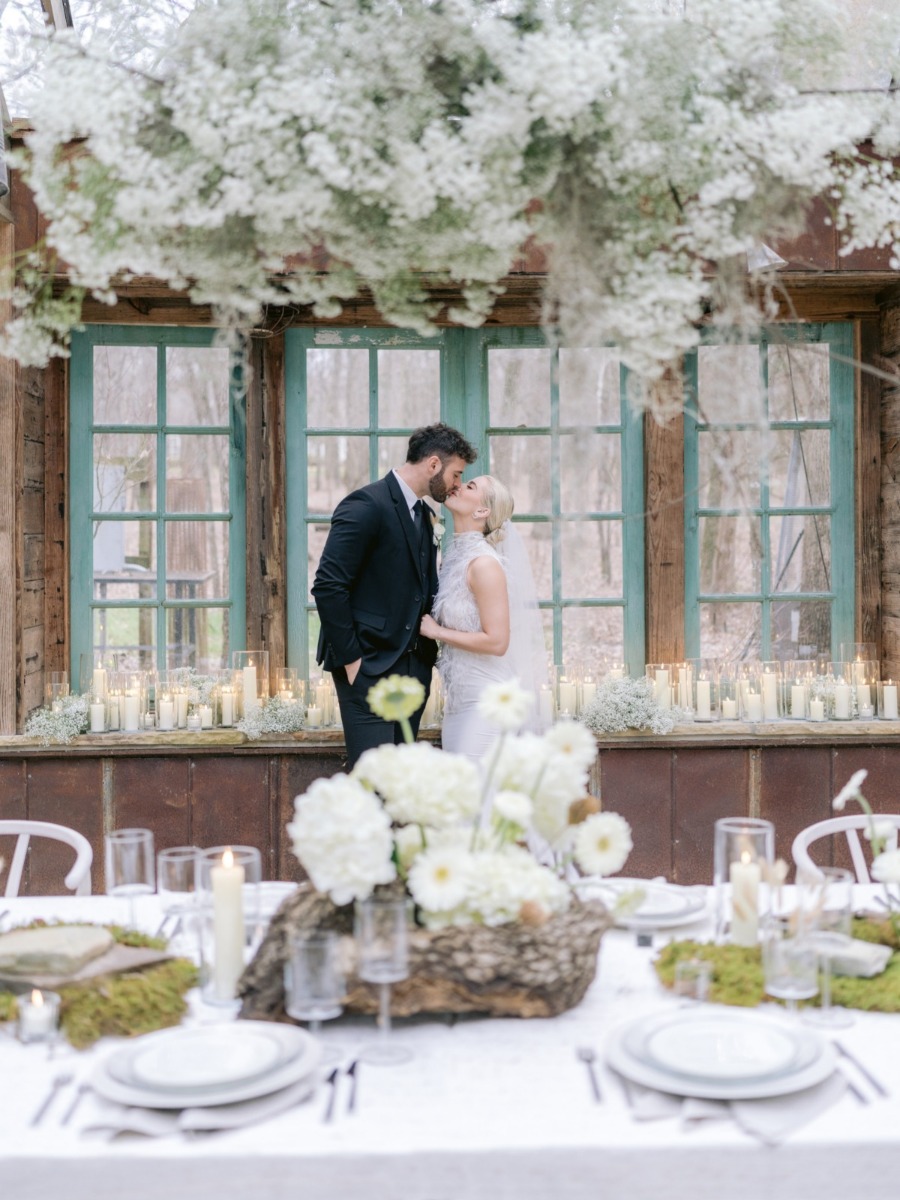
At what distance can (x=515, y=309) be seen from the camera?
420 centimetres

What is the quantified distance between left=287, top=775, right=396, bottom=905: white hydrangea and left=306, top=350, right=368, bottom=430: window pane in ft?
9.32

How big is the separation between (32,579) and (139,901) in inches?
77.3

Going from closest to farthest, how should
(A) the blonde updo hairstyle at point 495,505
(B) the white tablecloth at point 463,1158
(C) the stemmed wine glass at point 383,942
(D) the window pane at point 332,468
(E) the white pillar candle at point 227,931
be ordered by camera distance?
(B) the white tablecloth at point 463,1158
(C) the stemmed wine glass at point 383,942
(E) the white pillar candle at point 227,931
(A) the blonde updo hairstyle at point 495,505
(D) the window pane at point 332,468

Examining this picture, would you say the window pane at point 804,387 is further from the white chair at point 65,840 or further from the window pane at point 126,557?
the white chair at point 65,840

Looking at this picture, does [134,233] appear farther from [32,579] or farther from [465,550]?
[32,579]

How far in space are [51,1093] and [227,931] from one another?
338 millimetres

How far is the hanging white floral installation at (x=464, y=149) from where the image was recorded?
71.1 inches

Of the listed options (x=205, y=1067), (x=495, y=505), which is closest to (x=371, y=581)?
(x=495, y=505)

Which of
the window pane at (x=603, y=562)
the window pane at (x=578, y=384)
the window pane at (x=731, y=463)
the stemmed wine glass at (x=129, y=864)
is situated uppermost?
the window pane at (x=731, y=463)

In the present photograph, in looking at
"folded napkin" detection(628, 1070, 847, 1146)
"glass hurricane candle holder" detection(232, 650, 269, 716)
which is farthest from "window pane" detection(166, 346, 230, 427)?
"folded napkin" detection(628, 1070, 847, 1146)

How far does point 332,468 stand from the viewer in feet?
14.0

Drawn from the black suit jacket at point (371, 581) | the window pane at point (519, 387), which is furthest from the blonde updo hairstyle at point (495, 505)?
the window pane at point (519, 387)

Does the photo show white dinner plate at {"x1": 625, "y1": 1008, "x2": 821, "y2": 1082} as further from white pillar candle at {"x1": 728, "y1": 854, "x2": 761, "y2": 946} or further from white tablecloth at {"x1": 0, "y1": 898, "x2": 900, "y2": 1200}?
white pillar candle at {"x1": 728, "y1": 854, "x2": 761, "y2": 946}

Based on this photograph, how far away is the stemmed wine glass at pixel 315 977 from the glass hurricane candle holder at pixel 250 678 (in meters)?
2.40
